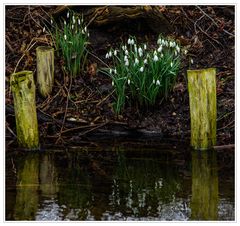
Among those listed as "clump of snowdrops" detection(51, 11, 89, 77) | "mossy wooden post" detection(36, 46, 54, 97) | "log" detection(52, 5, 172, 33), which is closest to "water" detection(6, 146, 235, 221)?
"mossy wooden post" detection(36, 46, 54, 97)

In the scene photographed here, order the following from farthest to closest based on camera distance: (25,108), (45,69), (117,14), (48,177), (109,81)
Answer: (117,14), (109,81), (45,69), (25,108), (48,177)

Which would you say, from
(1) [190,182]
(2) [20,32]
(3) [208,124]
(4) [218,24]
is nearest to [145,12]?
(4) [218,24]

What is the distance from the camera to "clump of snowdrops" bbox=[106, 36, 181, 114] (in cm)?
803

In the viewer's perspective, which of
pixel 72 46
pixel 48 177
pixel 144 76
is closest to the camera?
pixel 48 177

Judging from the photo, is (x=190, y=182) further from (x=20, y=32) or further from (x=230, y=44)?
(x=20, y=32)

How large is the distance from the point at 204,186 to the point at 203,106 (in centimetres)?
125

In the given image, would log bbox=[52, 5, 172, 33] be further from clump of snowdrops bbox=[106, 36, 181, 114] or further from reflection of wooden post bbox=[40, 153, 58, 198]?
reflection of wooden post bbox=[40, 153, 58, 198]

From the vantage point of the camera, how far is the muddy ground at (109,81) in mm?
8094

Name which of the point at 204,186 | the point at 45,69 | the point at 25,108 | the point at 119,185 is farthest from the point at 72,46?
the point at 204,186

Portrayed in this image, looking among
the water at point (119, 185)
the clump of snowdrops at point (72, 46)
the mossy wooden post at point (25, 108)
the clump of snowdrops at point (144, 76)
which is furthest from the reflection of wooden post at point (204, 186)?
the clump of snowdrops at point (72, 46)

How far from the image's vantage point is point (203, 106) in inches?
294

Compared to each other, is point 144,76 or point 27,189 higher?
point 144,76

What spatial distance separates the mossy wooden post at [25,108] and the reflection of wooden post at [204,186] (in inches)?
68.7

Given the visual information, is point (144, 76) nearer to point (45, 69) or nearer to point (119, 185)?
point (45, 69)
